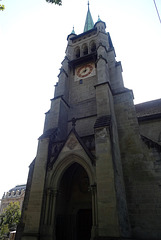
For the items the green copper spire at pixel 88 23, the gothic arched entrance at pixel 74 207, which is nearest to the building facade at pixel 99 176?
the gothic arched entrance at pixel 74 207

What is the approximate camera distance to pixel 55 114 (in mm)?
11609

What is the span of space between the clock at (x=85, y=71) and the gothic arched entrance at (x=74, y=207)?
Result: 878 cm

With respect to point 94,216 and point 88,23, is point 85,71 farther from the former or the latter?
point 88,23

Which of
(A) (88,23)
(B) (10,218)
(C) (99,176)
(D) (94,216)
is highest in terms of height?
(A) (88,23)

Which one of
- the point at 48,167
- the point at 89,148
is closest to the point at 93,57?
the point at 89,148

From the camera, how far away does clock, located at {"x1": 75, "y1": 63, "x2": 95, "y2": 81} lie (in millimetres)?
14659

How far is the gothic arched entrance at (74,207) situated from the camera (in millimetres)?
8531

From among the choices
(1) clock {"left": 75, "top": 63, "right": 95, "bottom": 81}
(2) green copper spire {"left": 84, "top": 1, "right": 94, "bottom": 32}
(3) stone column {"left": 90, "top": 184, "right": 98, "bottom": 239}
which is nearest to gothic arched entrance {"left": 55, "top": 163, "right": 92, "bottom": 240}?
(3) stone column {"left": 90, "top": 184, "right": 98, "bottom": 239}

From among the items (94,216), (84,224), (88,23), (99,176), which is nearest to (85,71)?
(99,176)

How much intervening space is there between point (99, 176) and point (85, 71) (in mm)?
11172

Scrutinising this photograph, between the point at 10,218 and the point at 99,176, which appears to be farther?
the point at 10,218

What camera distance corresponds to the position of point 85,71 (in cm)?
1515

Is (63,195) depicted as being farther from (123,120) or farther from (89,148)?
(123,120)

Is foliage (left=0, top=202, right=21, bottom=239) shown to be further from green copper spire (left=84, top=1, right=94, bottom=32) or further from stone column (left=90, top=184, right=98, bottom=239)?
green copper spire (left=84, top=1, right=94, bottom=32)
